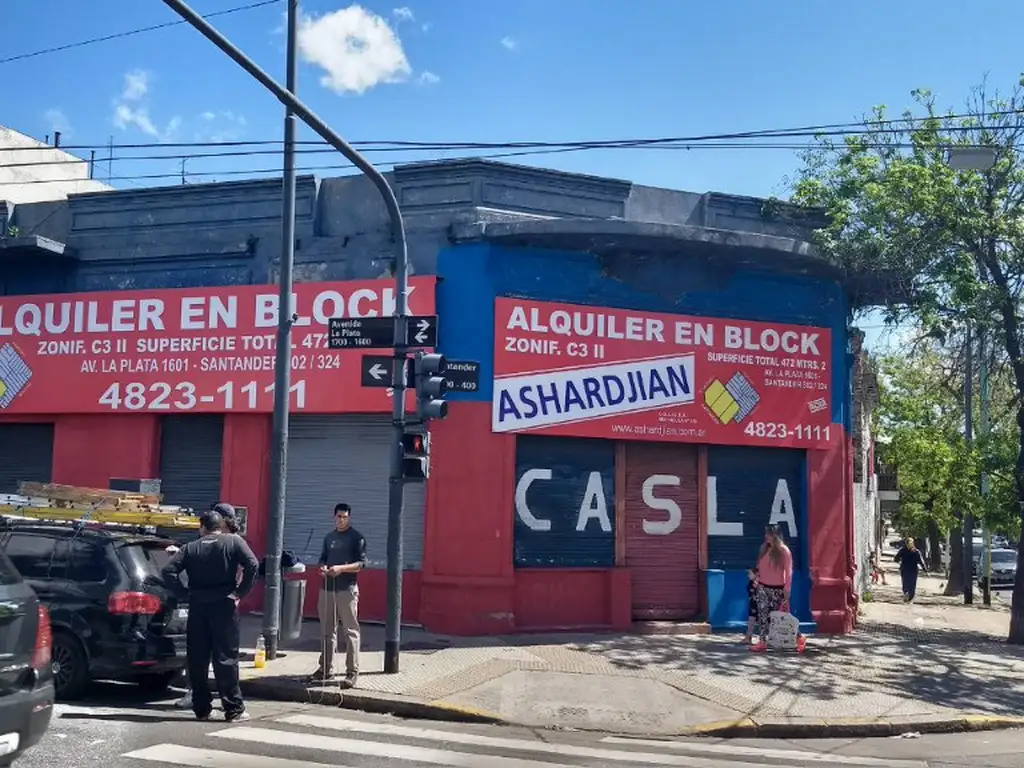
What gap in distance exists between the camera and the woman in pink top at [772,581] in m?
13.6

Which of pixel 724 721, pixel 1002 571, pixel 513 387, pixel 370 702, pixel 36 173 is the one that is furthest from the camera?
pixel 1002 571

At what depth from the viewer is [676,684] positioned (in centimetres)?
1132

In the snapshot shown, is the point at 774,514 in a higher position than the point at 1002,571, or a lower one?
higher

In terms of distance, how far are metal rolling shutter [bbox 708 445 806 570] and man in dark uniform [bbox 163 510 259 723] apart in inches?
327

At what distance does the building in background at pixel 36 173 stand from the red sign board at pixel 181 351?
8.12 m

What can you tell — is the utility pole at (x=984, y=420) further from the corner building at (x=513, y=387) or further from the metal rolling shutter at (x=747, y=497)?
the metal rolling shutter at (x=747, y=497)

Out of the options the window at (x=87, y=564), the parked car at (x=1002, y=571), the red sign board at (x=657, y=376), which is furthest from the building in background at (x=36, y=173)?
the parked car at (x=1002, y=571)

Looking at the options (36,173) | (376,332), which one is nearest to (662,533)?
(376,332)

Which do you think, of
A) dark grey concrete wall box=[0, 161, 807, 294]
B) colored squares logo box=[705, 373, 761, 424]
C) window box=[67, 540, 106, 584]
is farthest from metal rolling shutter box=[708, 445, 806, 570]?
window box=[67, 540, 106, 584]

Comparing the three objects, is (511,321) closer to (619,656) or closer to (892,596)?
(619,656)

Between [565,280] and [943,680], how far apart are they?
7024mm

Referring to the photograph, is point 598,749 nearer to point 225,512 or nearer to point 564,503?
point 225,512

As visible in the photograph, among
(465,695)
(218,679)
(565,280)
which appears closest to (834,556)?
(565,280)

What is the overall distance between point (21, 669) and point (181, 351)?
10.6m
